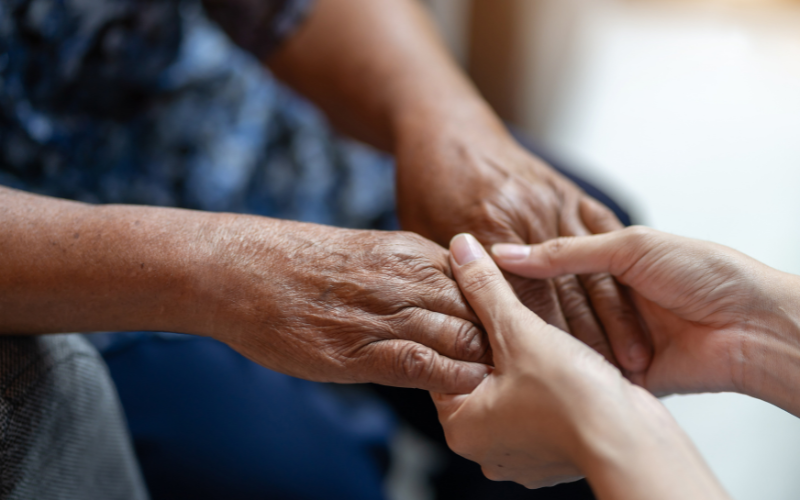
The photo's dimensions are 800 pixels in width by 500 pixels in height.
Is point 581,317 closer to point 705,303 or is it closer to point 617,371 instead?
point 705,303

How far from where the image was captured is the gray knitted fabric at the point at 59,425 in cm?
62

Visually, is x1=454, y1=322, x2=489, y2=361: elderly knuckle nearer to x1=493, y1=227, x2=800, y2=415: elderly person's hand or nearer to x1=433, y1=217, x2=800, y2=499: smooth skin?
x1=433, y1=217, x2=800, y2=499: smooth skin

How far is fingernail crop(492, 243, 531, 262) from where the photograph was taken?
825mm

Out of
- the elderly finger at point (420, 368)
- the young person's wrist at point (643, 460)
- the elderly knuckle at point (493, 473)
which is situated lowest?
the elderly knuckle at point (493, 473)

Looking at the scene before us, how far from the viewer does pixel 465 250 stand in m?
0.76

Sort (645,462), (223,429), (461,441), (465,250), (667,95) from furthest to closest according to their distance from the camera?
(667,95) → (223,429) → (465,250) → (461,441) → (645,462)

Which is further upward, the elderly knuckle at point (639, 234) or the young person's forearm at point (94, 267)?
the elderly knuckle at point (639, 234)

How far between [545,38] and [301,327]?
2.06 meters

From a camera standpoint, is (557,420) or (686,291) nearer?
(557,420)

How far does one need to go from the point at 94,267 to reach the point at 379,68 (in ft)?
2.19

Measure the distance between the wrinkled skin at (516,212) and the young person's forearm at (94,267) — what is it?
1.26 ft

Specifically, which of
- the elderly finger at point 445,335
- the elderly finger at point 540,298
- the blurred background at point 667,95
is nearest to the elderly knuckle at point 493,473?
the elderly finger at point 445,335

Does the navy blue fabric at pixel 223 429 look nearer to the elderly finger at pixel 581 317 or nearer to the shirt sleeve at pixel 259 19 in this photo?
the elderly finger at pixel 581 317

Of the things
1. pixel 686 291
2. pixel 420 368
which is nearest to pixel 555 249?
pixel 686 291
